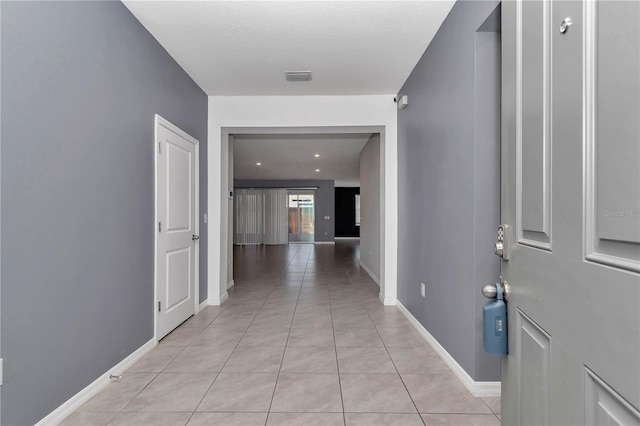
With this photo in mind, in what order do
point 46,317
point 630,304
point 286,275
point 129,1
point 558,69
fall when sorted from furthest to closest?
point 286,275
point 129,1
point 46,317
point 558,69
point 630,304

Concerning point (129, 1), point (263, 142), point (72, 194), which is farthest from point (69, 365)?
point (263, 142)

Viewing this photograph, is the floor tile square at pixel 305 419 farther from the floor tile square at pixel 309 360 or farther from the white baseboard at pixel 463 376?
the white baseboard at pixel 463 376

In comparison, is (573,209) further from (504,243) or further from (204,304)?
(204,304)

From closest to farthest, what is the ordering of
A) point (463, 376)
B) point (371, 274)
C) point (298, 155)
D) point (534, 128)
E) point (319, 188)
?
point (534, 128) < point (463, 376) < point (371, 274) < point (298, 155) < point (319, 188)

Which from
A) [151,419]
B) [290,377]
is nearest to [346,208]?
[290,377]

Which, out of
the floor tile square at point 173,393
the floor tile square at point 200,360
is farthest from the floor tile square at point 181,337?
the floor tile square at point 173,393

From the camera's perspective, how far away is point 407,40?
9.39 ft

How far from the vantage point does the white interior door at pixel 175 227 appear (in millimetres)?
2951

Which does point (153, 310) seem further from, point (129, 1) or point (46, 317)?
point (129, 1)

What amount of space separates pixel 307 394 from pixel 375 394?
0.41 metres

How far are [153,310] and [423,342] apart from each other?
2301 mm

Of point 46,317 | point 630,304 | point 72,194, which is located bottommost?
point 46,317

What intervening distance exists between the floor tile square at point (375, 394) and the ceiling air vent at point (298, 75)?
284 cm

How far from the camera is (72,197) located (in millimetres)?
1903
